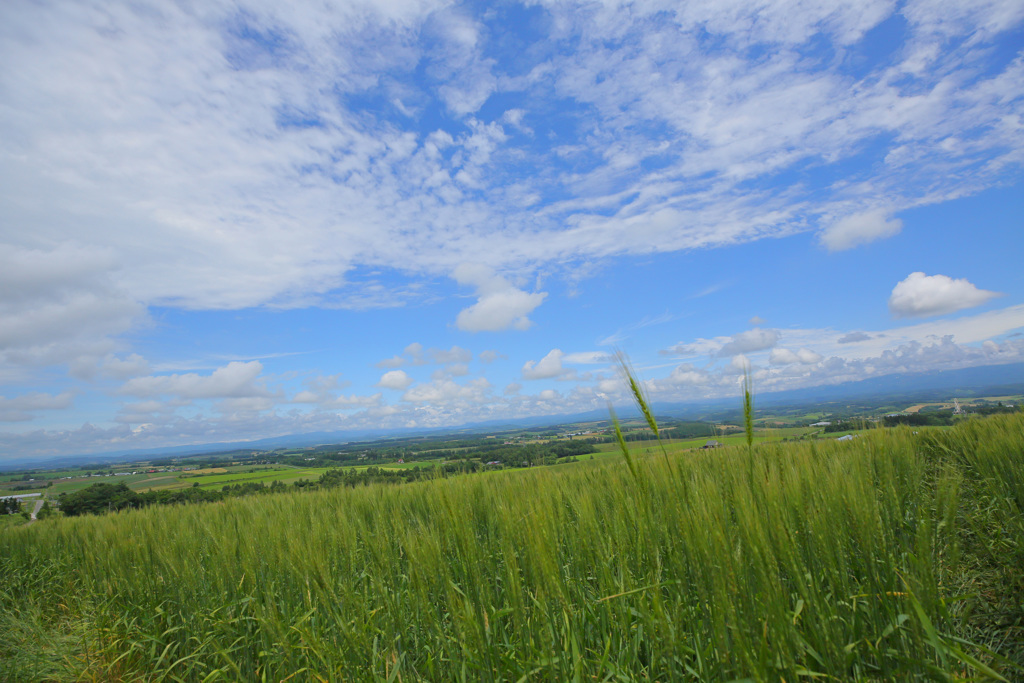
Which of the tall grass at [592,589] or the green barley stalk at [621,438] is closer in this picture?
the tall grass at [592,589]

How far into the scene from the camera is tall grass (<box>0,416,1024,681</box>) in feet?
4.12

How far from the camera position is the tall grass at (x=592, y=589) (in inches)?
49.4

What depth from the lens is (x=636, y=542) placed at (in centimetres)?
187

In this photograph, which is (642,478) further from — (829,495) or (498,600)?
(498,600)

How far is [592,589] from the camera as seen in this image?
221cm

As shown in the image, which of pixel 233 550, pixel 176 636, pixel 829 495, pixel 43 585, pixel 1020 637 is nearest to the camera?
pixel 829 495

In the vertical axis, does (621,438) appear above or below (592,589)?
above

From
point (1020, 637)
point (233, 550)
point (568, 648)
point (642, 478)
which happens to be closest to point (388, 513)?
point (233, 550)

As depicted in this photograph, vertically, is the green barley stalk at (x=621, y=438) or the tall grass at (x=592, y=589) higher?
the green barley stalk at (x=621, y=438)

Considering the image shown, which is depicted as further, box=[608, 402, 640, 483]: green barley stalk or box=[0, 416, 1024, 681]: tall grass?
box=[608, 402, 640, 483]: green barley stalk

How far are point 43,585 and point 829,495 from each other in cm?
787

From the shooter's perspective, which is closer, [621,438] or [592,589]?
[621,438]

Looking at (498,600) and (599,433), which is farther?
(498,600)

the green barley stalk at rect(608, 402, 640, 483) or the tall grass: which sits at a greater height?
the green barley stalk at rect(608, 402, 640, 483)
